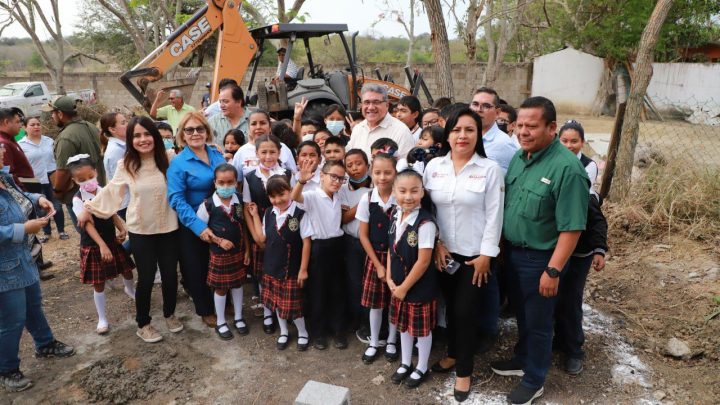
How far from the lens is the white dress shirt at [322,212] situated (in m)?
3.21

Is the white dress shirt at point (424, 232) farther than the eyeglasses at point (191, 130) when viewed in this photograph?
No

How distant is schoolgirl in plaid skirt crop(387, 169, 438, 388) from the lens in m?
2.68

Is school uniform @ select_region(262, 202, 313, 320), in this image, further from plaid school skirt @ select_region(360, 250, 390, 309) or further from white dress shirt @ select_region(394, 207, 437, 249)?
white dress shirt @ select_region(394, 207, 437, 249)

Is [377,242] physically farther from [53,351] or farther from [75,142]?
[75,142]

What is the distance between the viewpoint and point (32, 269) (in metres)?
3.02

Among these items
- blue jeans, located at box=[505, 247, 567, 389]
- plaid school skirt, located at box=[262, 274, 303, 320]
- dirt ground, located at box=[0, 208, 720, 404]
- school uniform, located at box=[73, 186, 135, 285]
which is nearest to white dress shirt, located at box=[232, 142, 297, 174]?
plaid school skirt, located at box=[262, 274, 303, 320]

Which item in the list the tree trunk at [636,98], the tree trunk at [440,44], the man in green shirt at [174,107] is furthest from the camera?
the tree trunk at [440,44]

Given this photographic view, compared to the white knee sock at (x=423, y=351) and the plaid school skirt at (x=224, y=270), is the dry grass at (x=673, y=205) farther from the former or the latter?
the plaid school skirt at (x=224, y=270)

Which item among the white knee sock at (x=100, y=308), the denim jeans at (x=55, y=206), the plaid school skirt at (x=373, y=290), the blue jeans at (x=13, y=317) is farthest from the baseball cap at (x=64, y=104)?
the plaid school skirt at (x=373, y=290)

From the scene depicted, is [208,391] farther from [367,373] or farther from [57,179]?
[57,179]

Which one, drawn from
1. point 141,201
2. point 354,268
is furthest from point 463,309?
point 141,201

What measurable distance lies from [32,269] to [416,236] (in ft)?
8.03

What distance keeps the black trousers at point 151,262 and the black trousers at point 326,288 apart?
1.03 metres

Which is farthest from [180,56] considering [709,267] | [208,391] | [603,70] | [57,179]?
[603,70]
